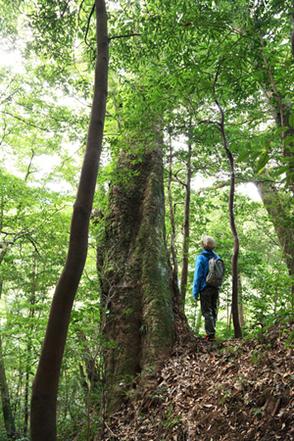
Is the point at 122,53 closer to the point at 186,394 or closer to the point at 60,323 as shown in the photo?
the point at 60,323

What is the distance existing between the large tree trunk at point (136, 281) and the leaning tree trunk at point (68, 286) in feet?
3.77

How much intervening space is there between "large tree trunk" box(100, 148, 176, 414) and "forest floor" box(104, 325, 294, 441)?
1.59ft

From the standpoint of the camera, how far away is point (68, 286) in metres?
4.21

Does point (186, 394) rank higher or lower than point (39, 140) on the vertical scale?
lower

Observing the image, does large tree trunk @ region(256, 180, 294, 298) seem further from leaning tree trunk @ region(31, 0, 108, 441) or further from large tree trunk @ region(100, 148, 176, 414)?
leaning tree trunk @ region(31, 0, 108, 441)

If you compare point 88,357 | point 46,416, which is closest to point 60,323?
point 46,416

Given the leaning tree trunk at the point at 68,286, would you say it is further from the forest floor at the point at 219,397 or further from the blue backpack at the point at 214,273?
the blue backpack at the point at 214,273

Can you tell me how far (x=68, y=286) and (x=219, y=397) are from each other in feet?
7.42

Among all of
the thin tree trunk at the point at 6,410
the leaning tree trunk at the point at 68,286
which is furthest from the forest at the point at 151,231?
the thin tree trunk at the point at 6,410

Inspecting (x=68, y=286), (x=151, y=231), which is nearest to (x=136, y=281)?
(x=151, y=231)

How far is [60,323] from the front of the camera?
412cm

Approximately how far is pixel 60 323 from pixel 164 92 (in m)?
4.25

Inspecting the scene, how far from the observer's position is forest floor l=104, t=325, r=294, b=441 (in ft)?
12.2

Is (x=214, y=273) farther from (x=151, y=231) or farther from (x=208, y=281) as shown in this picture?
(x=151, y=231)
